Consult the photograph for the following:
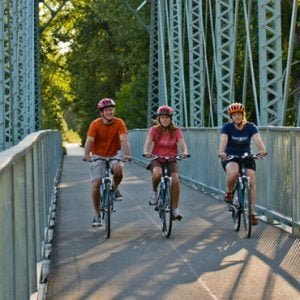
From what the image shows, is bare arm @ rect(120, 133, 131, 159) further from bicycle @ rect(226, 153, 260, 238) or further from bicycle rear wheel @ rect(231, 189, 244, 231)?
bicycle rear wheel @ rect(231, 189, 244, 231)

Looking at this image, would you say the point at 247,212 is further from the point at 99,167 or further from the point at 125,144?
the point at 99,167

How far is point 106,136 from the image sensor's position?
1135cm

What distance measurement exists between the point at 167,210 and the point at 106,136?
1.25m

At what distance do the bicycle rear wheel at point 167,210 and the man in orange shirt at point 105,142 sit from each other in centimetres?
71

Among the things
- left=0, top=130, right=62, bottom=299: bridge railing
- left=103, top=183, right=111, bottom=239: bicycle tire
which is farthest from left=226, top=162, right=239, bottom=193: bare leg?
left=0, top=130, right=62, bottom=299: bridge railing

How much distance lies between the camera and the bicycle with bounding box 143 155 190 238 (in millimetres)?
10844

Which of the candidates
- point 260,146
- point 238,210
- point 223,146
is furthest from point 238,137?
point 238,210

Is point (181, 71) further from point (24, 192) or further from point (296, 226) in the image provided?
point (24, 192)

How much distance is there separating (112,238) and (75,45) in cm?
4604

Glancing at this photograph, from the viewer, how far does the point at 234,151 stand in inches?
440

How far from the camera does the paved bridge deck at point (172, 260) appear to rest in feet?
24.7

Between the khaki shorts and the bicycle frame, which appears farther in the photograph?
the khaki shorts

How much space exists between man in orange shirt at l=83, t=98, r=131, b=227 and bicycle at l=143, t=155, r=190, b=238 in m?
0.47

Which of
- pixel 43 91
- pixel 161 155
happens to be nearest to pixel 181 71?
pixel 161 155
